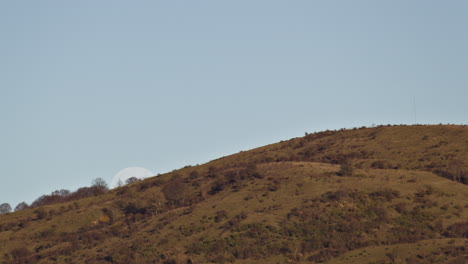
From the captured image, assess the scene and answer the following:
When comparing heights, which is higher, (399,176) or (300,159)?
(300,159)

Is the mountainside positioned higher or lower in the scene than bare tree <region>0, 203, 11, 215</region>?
lower

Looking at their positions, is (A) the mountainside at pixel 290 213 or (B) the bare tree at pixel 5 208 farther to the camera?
(B) the bare tree at pixel 5 208

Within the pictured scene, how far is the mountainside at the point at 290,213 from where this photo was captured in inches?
2446

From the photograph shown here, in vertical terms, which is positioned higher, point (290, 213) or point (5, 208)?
point (5, 208)

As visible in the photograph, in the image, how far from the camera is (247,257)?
6250 centimetres

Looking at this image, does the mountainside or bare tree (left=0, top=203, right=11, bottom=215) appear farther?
bare tree (left=0, top=203, right=11, bottom=215)

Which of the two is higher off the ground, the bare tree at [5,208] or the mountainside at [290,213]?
the bare tree at [5,208]

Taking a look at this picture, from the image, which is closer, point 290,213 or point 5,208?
point 290,213

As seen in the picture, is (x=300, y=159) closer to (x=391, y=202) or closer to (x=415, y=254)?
(x=391, y=202)

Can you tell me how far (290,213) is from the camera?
70.6 m

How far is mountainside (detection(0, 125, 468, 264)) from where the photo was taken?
204 feet

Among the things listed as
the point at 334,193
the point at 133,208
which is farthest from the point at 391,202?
the point at 133,208

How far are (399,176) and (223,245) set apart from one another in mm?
28012

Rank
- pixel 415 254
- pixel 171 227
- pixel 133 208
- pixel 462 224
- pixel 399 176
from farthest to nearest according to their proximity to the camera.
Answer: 1. pixel 133 208
2. pixel 399 176
3. pixel 171 227
4. pixel 462 224
5. pixel 415 254
